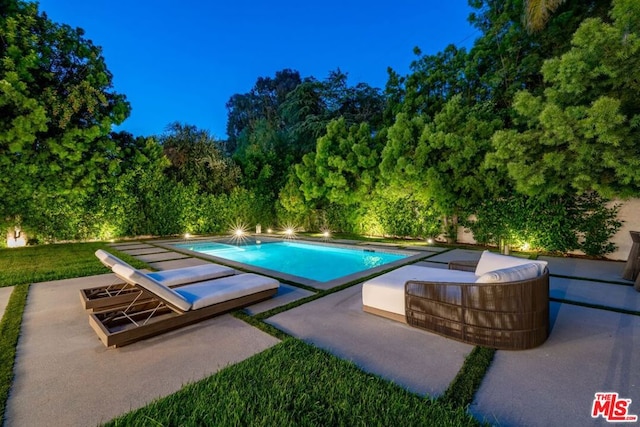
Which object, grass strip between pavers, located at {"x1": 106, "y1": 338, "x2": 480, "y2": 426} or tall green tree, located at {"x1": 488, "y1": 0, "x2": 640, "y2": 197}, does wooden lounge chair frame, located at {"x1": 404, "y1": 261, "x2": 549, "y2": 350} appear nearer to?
grass strip between pavers, located at {"x1": 106, "y1": 338, "x2": 480, "y2": 426}

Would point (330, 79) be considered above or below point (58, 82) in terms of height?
above

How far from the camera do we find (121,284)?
418 cm

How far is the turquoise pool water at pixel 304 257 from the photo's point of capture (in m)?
7.66

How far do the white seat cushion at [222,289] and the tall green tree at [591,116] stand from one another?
21.9 feet

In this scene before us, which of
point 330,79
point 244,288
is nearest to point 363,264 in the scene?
point 244,288

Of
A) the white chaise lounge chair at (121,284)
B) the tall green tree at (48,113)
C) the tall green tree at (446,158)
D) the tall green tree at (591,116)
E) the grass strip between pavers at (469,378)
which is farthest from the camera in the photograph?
the tall green tree at (446,158)

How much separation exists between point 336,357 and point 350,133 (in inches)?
425

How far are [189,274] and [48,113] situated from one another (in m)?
8.86

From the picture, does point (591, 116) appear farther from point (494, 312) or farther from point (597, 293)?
point (494, 312)

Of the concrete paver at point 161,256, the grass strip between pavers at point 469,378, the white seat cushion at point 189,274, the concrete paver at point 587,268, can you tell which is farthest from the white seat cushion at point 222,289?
the concrete paver at point 587,268

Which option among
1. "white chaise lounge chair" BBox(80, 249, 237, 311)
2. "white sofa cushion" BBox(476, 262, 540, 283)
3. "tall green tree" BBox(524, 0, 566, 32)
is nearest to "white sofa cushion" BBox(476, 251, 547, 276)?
"white sofa cushion" BBox(476, 262, 540, 283)

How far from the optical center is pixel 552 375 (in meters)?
2.35

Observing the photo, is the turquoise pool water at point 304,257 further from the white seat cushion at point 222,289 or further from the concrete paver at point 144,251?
the white seat cushion at point 222,289

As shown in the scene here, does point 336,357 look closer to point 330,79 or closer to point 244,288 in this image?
point 244,288
